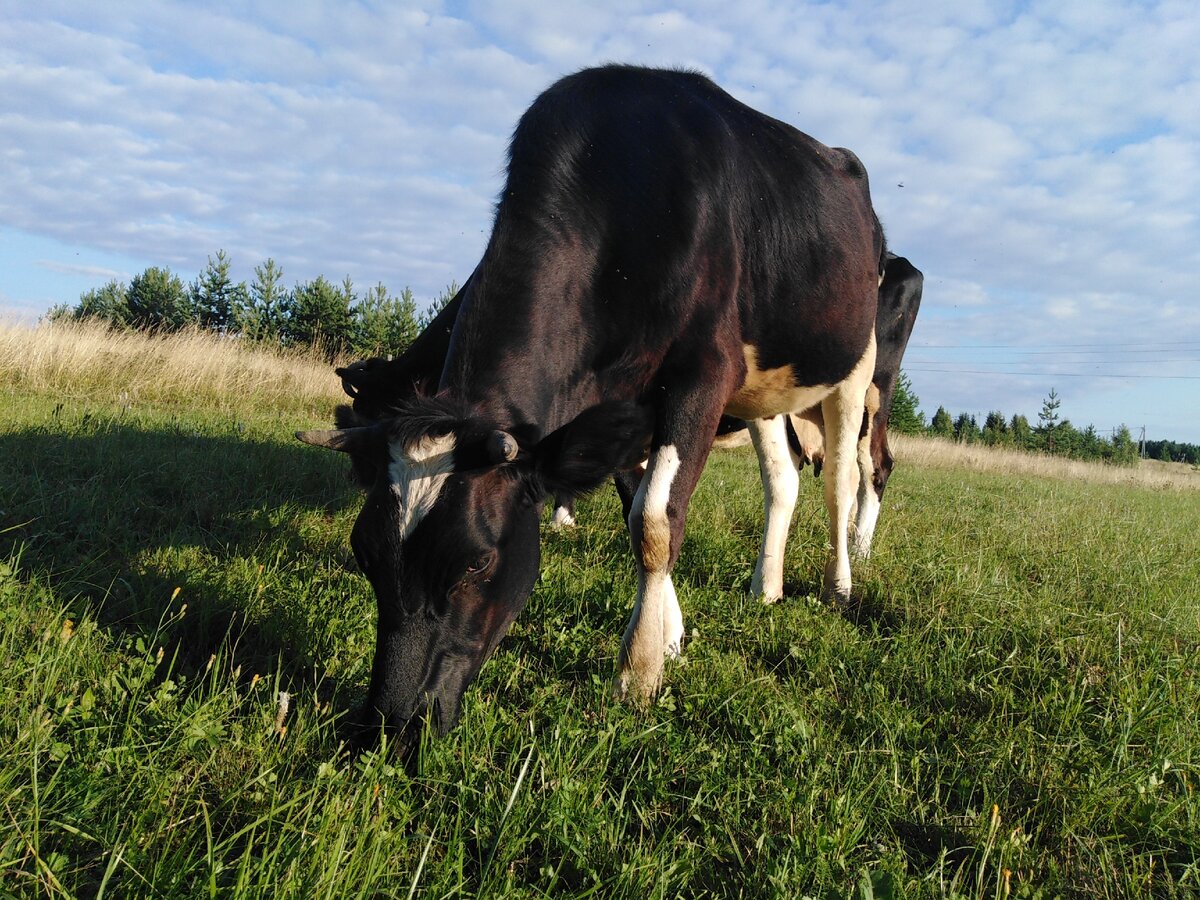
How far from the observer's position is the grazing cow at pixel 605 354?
268 cm

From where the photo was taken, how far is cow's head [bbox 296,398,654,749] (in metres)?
2.61


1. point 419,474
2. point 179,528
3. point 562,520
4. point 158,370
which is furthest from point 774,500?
point 158,370

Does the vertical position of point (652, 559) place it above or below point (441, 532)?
below

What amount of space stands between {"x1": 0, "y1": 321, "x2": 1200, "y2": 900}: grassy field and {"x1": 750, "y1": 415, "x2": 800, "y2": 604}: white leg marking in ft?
0.56

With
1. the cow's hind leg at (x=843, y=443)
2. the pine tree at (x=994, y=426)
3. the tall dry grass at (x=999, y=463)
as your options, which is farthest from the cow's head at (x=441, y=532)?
the pine tree at (x=994, y=426)

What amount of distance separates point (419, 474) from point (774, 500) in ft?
9.56

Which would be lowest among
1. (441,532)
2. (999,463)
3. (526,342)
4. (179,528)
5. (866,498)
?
(179,528)

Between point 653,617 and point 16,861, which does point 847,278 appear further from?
point 16,861

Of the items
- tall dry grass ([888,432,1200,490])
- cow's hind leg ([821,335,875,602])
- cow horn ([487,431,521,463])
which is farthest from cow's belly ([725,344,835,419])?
tall dry grass ([888,432,1200,490])

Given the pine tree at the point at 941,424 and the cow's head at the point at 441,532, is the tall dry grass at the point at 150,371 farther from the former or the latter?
the pine tree at the point at 941,424

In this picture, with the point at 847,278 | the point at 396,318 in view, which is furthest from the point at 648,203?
the point at 396,318

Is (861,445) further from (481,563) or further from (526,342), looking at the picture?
(481,563)

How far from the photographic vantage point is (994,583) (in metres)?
4.29

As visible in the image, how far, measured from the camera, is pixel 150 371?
11.6m
